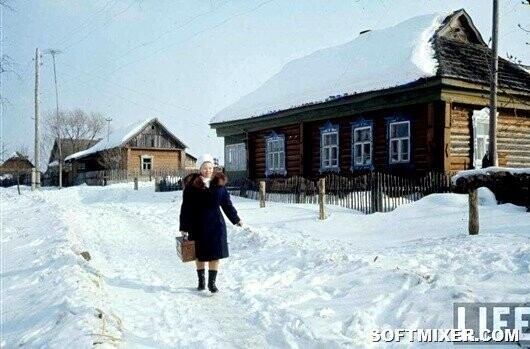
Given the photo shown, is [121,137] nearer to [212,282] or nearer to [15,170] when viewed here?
[15,170]

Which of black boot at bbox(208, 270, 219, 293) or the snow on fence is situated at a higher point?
the snow on fence

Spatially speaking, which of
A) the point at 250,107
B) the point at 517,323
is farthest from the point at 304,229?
the point at 250,107

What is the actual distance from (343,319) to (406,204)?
24.2 ft

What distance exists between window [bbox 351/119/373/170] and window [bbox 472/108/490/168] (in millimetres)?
3382

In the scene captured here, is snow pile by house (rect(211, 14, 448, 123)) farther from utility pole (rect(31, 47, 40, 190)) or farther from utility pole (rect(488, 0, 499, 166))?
utility pole (rect(31, 47, 40, 190))

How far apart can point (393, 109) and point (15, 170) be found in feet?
187

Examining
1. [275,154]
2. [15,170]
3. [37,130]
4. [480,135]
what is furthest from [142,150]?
[480,135]

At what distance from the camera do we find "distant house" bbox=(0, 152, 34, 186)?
161 feet

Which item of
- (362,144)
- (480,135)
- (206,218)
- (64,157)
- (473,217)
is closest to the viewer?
(206,218)

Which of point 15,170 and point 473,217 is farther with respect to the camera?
point 15,170

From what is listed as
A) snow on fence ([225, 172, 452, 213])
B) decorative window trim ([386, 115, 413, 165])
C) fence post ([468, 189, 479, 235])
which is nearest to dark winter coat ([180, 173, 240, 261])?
fence post ([468, 189, 479, 235])

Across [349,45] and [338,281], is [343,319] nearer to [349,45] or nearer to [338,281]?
[338,281]

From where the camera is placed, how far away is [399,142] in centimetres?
1441

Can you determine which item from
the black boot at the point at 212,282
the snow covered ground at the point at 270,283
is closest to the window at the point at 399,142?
the snow covered ground at the point at 270,283
